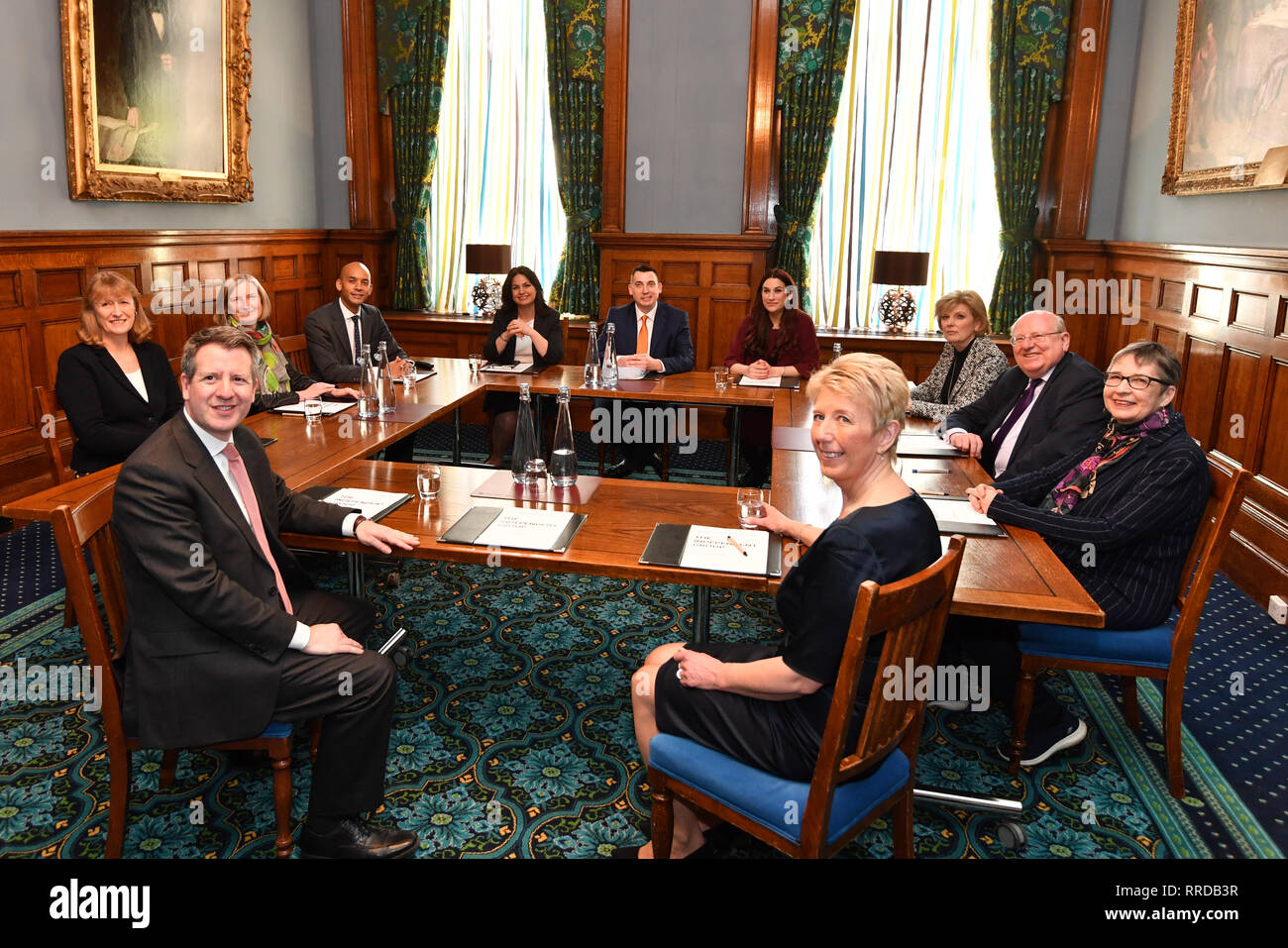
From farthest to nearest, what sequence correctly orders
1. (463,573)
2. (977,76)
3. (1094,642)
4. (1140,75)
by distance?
(977,76) → (1140,75) → (463,573) → (1094,642)

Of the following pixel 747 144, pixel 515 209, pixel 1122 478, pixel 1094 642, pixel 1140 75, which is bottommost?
pixel 1094 642

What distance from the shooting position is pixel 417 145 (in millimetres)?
7625

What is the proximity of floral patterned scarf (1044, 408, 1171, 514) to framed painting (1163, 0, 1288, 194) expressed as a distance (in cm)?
234

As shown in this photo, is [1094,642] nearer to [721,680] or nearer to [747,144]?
[721,680]

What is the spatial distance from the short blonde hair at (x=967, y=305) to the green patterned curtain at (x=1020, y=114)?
8.69ft

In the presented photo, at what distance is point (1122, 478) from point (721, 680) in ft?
5.14

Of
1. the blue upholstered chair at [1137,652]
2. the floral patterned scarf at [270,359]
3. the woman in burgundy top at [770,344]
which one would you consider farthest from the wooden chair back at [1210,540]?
the floral patterned scarf at [270,359]

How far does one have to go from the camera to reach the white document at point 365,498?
2.87 m

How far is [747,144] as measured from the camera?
274 inches

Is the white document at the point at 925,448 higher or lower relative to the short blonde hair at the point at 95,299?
lower

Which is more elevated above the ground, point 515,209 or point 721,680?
point 515,209

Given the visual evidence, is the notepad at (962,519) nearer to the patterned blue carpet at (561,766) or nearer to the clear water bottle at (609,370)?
the patterned blue carpet at (561,766)

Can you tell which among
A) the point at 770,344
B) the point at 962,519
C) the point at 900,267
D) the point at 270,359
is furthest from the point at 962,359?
the point at 270,359
